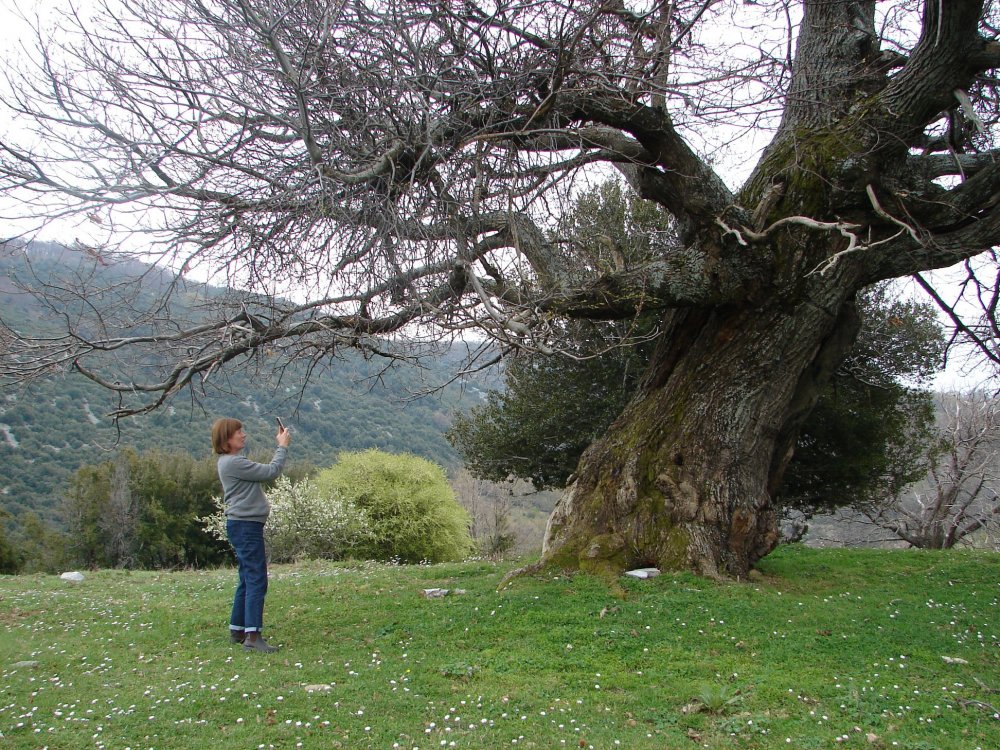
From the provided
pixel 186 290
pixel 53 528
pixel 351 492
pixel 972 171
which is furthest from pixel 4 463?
pixel 972 171

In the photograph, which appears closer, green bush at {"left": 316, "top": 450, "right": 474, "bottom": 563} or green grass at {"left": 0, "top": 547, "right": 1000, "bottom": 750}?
green grass at {"left": 0, "top": 547, "right": 1000, "bottom": 750}

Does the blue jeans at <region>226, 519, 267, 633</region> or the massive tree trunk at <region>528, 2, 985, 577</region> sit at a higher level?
the massive tree trunk at <region>528, 2, 985, 577</region>

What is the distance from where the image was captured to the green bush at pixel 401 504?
17500mm

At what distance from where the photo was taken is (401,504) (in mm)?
17641

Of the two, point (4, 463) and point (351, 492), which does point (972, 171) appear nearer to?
point (351, 492)

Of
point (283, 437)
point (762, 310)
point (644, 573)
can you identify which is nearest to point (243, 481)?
point (283, 437)

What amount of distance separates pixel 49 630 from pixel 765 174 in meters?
8.51

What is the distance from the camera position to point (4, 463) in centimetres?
2375

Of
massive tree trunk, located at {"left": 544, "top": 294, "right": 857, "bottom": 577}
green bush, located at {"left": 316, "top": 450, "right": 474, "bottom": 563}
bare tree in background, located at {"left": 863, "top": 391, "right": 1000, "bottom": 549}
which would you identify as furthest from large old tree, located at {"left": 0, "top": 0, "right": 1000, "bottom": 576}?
green bush, located at {"left": 316, "top": 450, "right": 474, "bottom": 563}

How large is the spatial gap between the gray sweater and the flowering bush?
34.1ft

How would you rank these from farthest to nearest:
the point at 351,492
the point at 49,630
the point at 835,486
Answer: the point at 351,492 < the point at 835,486 < the point at 49,630

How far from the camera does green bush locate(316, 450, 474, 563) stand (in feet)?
57.4

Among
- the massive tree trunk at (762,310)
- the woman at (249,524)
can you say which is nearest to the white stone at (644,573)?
the massive tree trunk at (762,310)

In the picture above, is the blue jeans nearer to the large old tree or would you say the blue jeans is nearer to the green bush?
the large old tree
